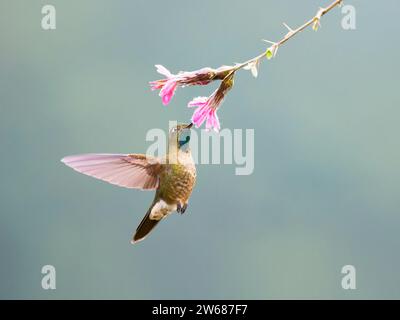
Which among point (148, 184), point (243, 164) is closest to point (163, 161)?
point (148, 184)

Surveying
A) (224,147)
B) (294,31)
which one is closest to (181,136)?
(224,147)

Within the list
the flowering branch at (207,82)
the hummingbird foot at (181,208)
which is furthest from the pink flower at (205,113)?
the hummingbird foot at (181,208)

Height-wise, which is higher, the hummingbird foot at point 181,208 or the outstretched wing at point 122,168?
the outstretched wing at point 122,168

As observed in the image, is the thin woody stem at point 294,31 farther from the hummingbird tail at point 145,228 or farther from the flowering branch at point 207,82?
the hummingbird tail at point 145,228

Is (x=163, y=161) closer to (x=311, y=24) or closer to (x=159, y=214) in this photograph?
(x=159, y=214)

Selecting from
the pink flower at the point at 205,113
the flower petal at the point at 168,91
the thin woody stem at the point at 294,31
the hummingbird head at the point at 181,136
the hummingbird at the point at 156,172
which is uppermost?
the thin woody stem at the point at 294,31

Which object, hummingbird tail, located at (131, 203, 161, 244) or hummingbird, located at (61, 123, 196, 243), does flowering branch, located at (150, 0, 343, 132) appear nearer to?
hummingbird, located at (61, 123, 196, 243)
